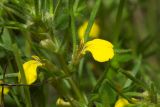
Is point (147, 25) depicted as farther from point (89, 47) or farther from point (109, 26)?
point (89, 47)

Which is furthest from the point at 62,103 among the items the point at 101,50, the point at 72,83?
the point at 101,50

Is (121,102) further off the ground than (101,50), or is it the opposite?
(101,50)

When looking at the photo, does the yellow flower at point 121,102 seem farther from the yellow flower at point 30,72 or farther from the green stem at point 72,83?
the yellow flower at point 30,72

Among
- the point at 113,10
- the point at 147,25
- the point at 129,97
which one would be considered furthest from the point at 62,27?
the point at 147,25

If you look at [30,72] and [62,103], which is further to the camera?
[62,103]

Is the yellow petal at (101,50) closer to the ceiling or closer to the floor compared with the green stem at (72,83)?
closer to the ceiling

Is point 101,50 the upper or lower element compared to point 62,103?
upper

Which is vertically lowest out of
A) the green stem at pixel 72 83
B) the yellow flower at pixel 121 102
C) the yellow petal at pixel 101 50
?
the yellow flower at pixel 121 102

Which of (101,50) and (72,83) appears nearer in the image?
(101,50)

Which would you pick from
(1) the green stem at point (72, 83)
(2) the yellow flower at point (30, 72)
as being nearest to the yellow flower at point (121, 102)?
(1) the green stem at point (72, 83)

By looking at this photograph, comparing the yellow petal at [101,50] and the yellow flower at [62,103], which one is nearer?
the yellow petal at [101,50]

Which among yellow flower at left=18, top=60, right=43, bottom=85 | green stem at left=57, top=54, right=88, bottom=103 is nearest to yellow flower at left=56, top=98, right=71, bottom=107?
green stem at left=57, top=54, right=88, bottom=103

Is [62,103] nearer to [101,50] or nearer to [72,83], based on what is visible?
[72,83]
